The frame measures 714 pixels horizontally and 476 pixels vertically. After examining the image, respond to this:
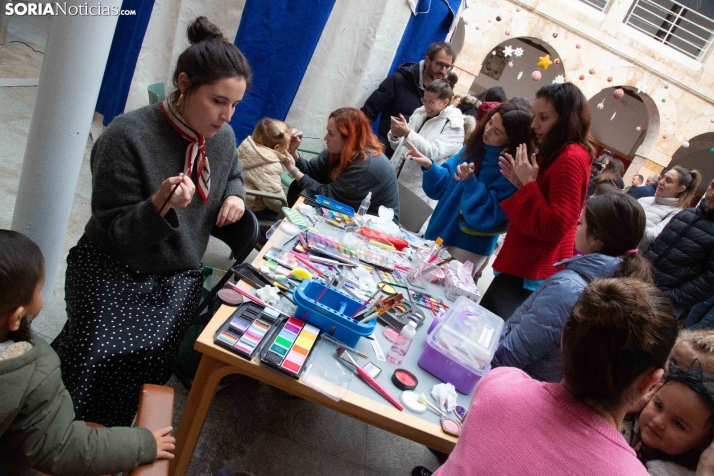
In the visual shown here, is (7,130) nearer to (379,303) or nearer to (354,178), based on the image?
(354,178)

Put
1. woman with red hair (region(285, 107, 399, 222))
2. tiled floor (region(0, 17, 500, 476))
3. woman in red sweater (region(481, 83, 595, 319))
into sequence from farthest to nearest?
1. woman with red hair (region(285, 107, 399, 222))
2. woman in red sweater (region(481, 83, 595, 319))
3. tiled floor (region(0, 17, 500, 476))

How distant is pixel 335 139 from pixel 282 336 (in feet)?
5.85

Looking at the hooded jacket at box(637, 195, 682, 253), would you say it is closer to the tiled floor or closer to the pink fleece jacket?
the tiled floor

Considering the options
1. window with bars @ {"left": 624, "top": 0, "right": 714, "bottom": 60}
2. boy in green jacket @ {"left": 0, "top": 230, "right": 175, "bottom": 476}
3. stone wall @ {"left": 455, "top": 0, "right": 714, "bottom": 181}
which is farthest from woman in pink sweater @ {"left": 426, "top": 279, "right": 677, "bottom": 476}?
window with bars @ {"left": 624, "top": 0, "right": 714, "bottom": 60}

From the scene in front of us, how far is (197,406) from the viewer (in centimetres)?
138

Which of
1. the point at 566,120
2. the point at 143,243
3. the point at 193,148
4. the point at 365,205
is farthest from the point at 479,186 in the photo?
the point at 143,243

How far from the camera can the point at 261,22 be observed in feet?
11.7

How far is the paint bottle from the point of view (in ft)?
4.87

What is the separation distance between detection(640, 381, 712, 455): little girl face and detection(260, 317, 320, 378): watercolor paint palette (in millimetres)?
1058

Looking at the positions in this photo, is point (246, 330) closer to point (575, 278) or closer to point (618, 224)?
point (575, 278)

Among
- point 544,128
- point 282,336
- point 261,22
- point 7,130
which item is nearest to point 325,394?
point 282,336

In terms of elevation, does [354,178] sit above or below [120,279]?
above

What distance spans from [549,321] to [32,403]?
1544mm

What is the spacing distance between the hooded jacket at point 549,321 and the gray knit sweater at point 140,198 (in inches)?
51.2
